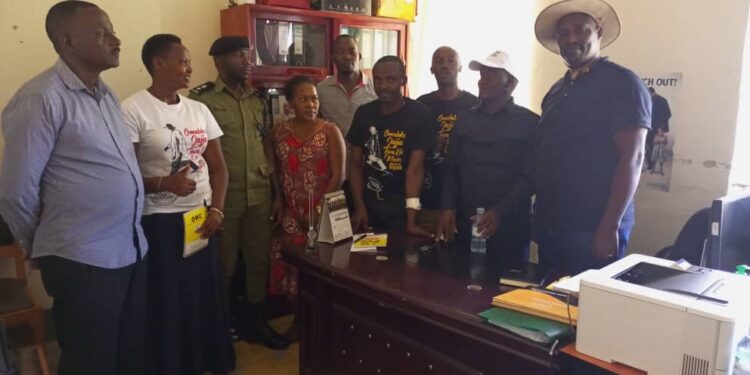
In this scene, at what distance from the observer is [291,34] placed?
3.41 m

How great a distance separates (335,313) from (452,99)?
4.75 feet

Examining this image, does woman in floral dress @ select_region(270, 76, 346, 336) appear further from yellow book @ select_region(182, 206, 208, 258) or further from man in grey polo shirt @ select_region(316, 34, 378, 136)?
yellow book @ select_region(182, 206, 208, 258)

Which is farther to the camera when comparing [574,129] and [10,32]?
[10,32]

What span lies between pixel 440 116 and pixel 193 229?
4.54ft

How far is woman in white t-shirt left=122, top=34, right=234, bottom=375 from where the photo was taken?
2174 millimetres

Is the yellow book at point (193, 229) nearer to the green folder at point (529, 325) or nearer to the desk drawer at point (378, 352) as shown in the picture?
the desk drawer at point (378, 352)

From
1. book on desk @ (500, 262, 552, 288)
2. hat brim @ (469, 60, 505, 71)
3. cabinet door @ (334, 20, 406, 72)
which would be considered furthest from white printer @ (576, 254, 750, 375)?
cabinet door @ (334, 20, 406, 72)

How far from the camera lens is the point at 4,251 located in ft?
8.14

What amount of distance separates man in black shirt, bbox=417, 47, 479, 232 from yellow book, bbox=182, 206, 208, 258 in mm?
1031

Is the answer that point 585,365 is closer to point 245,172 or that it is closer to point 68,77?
point 68,77

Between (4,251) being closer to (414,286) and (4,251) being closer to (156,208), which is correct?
(156,208)

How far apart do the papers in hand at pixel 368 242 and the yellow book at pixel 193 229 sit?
66 centimetres

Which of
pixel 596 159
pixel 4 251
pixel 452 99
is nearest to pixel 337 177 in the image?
pixel 452 99

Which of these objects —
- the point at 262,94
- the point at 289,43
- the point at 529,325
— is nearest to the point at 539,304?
the point at 529,325
